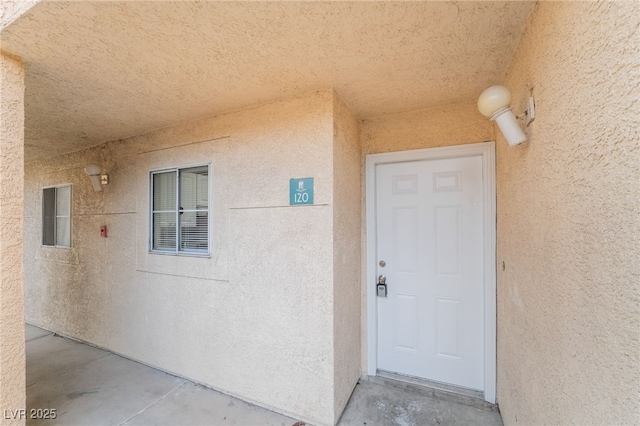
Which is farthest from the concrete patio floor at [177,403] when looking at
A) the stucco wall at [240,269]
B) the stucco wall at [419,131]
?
the stucco wall at [419,131]

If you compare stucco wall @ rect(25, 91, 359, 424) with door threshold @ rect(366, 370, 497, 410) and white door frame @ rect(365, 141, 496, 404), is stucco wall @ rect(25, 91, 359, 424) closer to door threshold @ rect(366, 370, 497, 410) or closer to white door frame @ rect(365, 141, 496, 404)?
door threshold @ rect(366, 370, 497, 410)

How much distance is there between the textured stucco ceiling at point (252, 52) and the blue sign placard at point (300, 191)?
2.51ft

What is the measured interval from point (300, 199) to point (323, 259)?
546mm

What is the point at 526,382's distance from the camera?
1.55m

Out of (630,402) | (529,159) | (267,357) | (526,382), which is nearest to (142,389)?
(267,357)

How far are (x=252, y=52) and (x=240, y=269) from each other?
1823 mm

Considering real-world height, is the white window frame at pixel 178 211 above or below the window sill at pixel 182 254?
above

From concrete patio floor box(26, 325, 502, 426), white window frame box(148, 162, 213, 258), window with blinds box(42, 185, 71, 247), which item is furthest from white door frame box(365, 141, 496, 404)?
window with blinds box(42, 185, 71, 247)

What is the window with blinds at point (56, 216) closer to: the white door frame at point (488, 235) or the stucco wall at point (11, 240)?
the stucco wall at point (11, 240)

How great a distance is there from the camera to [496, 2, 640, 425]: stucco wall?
2.39 feet

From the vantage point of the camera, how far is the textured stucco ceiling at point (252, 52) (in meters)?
1.38

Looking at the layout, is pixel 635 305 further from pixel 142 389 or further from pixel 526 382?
pixel 142 389

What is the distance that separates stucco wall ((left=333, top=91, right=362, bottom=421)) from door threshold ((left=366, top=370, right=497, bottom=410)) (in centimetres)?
29

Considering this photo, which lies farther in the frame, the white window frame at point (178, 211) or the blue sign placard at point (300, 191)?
the white window frame at point (178, 211)
